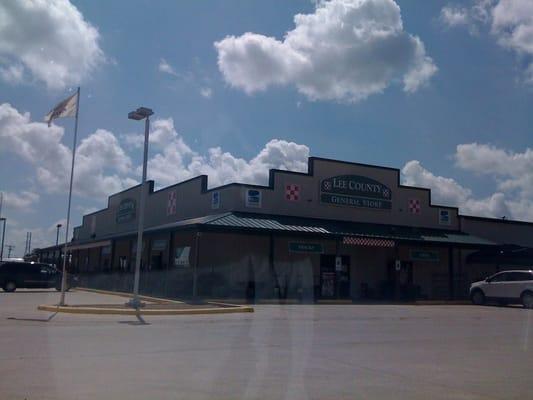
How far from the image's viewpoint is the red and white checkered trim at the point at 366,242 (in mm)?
34219

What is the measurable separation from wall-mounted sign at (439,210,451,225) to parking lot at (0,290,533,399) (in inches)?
937

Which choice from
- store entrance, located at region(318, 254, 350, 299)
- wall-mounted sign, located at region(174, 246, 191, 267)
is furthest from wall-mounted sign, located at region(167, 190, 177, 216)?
store entrance, located at region(318, 254, 350, 299)

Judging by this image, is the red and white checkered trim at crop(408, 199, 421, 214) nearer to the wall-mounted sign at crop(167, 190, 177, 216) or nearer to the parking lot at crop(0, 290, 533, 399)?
the wall-mounted sign at crop(167, 190, 177, 216)

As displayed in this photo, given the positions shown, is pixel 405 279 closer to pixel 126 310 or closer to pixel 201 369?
pixel 126 310

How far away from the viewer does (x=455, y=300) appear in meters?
37.2

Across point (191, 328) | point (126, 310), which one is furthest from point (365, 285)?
point (191, 328)

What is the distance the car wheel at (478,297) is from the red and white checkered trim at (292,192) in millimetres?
10806

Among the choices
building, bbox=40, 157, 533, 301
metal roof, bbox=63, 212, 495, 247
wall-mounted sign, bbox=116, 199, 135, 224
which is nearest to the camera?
metal roof, bbox=63, 212, 495, 247

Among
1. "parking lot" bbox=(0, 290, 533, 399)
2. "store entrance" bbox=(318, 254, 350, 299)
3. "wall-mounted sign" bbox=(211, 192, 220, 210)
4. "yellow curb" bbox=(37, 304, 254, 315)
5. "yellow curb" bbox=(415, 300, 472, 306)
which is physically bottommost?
"parking lot" bbox=(0, 290, 533, 399)

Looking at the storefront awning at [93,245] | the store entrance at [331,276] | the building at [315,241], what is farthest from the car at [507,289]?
the storefront awning at [93,245]

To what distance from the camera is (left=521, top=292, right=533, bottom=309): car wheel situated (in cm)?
3028

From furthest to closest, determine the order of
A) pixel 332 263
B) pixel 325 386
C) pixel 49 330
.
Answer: pixel 332 263, pixel 49 330, pixel 325 386

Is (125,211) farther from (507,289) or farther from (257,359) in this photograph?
(257,359)

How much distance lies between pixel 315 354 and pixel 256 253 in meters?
23.4
